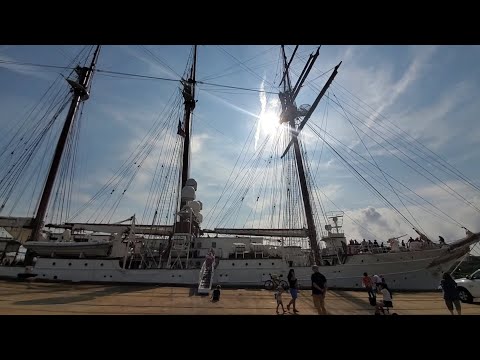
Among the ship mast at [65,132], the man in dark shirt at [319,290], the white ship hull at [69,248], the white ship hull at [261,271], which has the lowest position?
the man in dark shirt at [319,290]

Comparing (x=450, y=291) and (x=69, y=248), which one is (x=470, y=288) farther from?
(x=69, y=248)

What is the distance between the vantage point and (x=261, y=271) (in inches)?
893

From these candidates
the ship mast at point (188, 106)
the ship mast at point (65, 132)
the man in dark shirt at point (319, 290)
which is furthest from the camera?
the ship mast at point (188, 106)

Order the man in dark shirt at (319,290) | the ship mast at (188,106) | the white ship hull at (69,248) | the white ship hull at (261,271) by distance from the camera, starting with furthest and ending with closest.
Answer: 1. the ship mast at (188,106)
2. the white ship hull at (69,248)
3. the white ship hull at (261,271)
4. the man in dark shirt at (319,290)

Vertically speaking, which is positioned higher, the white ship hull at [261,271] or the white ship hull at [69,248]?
the white ship hull at [69,248]

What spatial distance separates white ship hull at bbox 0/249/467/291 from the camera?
2166cm

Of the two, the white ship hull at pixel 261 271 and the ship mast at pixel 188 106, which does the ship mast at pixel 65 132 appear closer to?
the white ship hull at pixel 261 271

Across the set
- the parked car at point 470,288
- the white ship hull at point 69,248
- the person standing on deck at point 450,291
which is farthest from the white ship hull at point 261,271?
the person standing on deck at point 450,291

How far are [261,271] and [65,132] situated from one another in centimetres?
2771

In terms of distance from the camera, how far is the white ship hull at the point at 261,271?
853 inches

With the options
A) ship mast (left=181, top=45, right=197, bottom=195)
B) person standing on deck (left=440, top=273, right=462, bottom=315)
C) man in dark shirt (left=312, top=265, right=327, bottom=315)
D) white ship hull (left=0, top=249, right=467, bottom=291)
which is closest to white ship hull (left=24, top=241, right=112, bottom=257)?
white ship hull (left=0, top=249, right=467, bottom=291)

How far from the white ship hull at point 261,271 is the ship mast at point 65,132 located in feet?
15.9
